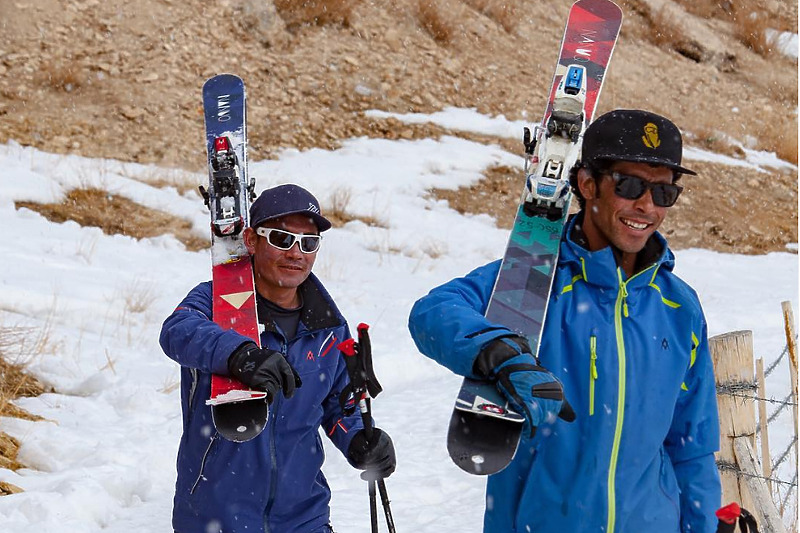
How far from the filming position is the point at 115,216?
8203mm

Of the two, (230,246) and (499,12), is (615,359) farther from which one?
(499,12)

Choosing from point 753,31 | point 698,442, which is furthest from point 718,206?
point 698,442

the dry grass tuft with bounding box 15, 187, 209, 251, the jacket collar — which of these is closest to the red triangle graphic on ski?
the jacket collar

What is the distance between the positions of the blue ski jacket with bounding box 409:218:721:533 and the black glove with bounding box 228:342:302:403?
1.63ft

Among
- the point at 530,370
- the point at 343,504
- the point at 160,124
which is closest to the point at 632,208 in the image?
the point at 530,370

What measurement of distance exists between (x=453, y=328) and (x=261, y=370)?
0.67 m

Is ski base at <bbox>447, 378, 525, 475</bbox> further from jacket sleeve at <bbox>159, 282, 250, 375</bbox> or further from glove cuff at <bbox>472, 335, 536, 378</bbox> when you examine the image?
jacket sleeve at <bbox>159, 282, 250, 375</bbox>

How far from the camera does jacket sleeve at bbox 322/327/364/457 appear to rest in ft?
9.30

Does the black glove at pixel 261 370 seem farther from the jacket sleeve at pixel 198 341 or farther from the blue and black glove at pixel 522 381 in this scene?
the blue and black glove at pixel 522 381

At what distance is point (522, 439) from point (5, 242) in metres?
6.19

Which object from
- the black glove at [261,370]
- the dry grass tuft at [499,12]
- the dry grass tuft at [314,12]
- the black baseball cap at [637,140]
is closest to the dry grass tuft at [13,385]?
the black glove at [261,370]

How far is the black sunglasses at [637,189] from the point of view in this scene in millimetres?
2170

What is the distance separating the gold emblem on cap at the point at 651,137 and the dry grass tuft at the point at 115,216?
6.58 metres

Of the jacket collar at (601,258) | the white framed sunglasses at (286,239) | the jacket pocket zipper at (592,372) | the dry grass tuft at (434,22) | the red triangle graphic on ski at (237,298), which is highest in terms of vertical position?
the jacket collar at (601,258)
